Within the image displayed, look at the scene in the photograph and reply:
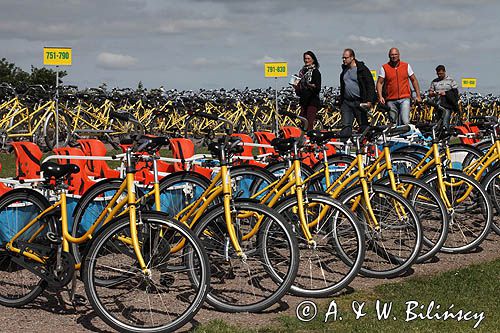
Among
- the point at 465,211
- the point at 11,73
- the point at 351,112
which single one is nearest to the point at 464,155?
the point at 465,211

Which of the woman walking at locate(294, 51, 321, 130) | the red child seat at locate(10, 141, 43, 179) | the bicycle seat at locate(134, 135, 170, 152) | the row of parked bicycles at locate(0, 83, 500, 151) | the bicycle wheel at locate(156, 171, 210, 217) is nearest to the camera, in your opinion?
the bicycle seat at locate(134, 135, 170, 152)

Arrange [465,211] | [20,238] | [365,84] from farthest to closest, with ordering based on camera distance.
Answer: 1. [365,84]
2. [465,211]
3. [20,238]

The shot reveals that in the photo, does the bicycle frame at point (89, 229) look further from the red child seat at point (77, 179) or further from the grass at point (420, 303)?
the red child seat at point (77, 179)

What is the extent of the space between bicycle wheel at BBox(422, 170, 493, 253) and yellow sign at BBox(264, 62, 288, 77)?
287 inches

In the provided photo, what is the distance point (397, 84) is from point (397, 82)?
0.09 feet

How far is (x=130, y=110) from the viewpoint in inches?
712

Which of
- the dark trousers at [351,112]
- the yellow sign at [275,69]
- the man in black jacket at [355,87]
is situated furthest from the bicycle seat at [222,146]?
the yellow sign at [275,69]

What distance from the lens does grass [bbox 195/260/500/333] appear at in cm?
455

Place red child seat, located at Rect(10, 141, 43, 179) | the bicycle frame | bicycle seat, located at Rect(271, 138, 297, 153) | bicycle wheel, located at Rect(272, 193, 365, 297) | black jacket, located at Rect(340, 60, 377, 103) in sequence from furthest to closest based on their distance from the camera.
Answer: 1. black jacket, located at Rect(340, 60, 377, 103)
2. red child seat, located at Rect(10, 141, 43, 179)
3. bicycle seat, located at Rect(271, 138, 297, 153)
4. bicycle wheel, located at Rect(272, 193, 365, 297)
5. the bicycle frame

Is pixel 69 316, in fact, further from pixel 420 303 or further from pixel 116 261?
pixel 420 303

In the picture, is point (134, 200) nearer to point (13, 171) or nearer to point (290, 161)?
point (290, 161)

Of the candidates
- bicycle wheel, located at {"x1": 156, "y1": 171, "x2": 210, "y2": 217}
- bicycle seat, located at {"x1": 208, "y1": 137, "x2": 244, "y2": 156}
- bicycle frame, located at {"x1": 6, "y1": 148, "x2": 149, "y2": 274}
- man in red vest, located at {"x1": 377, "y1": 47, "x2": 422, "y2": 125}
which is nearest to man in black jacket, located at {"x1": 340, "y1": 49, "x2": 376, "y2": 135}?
man in red vest, located at {"x1": 377, "y1": 47, "x2": 422, "y2": 125}
